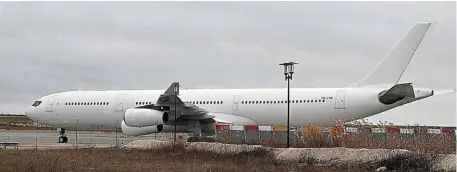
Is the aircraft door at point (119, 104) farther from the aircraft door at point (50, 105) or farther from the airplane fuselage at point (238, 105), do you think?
the aircraft door at point (50, 105)

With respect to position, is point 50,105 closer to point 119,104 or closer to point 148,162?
point 119,104

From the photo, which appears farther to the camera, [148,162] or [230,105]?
[230,105]

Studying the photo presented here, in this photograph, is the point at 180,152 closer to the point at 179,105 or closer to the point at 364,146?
the point at 364,146

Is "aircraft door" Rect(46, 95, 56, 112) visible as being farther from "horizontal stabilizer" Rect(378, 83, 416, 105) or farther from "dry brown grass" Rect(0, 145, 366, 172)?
"horizontal stabilizer" Rect(378, 83, 416, 105)

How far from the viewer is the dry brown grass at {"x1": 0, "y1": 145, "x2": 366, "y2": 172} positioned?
1276cm

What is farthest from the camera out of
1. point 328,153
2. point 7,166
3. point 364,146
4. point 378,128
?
point 378,128

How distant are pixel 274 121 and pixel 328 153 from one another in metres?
13.4

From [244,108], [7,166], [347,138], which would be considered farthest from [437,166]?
[244,108]

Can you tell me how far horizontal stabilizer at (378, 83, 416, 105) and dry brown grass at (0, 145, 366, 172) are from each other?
986 centimetres

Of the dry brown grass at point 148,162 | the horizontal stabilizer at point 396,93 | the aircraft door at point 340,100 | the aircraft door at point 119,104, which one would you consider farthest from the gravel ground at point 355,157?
the aircraft door at point 119,104

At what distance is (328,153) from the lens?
47.3 ft

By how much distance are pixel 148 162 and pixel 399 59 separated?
48.9ft

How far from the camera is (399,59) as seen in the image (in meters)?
26.2

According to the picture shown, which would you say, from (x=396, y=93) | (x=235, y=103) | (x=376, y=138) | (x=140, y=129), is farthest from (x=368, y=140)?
(x=140, y=129)
